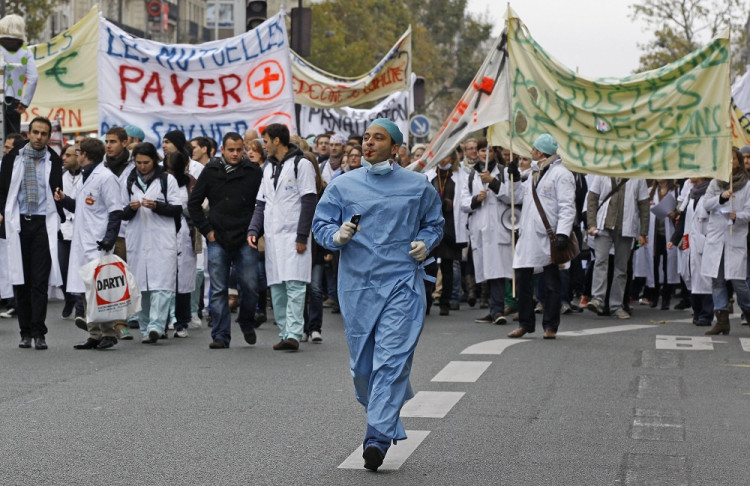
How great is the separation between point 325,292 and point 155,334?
5721 millimetres

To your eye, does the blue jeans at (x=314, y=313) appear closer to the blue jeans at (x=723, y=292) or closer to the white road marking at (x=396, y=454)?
the blue jeans at (x=723, y=292)

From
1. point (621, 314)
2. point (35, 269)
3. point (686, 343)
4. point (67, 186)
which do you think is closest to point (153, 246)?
point (35, 269)

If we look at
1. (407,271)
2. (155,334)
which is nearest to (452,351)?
(155,334)

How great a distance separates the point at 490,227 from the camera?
56.9 ft

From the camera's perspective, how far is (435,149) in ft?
47.4

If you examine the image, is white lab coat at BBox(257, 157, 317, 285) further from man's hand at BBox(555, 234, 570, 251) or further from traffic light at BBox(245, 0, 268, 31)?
traffic light at BBox(245, 0, 268, 31)

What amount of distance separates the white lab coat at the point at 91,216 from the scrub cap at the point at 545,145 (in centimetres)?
397

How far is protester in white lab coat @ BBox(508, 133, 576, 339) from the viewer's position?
1380 cm

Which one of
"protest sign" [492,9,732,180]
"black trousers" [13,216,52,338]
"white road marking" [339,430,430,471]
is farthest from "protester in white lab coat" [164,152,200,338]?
"white road marking" [339,430,430,471]

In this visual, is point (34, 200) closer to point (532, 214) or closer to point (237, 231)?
point (237, 231)

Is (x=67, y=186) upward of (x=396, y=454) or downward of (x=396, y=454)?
upward

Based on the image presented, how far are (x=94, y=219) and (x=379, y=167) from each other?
6616 mm

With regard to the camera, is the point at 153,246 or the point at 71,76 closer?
the point at 153,246

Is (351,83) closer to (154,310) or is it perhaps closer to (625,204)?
(625,204)
